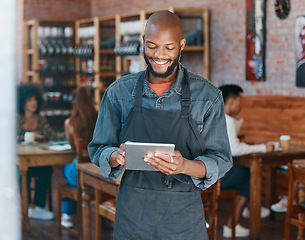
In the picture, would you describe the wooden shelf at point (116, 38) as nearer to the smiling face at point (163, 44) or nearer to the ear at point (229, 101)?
the ear at point (229, 101)

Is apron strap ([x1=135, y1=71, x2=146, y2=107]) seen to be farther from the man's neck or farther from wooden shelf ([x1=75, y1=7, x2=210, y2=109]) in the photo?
wooden shelf ([x1=75, y1=7, x2=210, y2=109])

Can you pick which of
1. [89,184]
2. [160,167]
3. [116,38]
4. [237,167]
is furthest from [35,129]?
[160,167]

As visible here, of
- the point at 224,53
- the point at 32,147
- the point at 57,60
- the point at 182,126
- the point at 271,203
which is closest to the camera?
the point at 182,126

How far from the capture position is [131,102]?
1.92 m

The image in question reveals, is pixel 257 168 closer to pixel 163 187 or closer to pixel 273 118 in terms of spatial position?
pixel 273 118

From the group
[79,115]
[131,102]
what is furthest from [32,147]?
[131,102]

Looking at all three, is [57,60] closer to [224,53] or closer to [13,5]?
[224,53]

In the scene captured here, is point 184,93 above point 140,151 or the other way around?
above

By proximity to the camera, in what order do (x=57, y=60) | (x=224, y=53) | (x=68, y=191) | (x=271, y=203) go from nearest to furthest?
(x=68, y=191), (x=271, y=203), (x=224, y=53), (x=57, y=60)

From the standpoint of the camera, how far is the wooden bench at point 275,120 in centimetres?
574

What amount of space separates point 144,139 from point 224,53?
521 cm

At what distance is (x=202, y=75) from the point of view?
7.34 m

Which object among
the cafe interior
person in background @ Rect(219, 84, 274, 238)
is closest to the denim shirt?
the cafe interior

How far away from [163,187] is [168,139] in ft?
0.57
